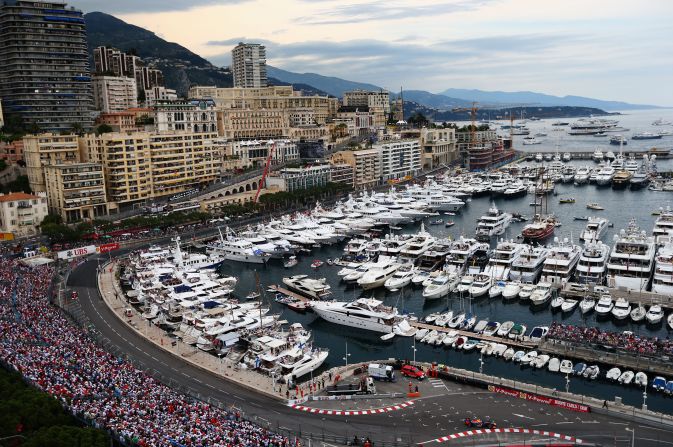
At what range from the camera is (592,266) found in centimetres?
5416

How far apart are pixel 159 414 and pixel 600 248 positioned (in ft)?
150

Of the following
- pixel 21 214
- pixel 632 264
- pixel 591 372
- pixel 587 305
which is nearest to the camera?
pixel 591 372

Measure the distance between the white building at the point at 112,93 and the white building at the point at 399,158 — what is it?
63854 millimetres

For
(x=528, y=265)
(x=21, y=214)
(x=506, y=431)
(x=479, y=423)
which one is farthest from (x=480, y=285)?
(x=21, y=214)

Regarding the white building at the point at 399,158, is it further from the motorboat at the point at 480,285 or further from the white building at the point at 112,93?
the motorboat at the point at 480,285

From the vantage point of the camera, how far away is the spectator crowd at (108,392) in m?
24.2

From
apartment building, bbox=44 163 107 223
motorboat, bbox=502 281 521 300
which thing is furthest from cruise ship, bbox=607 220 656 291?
apartment building, bbox=44 163 107 223

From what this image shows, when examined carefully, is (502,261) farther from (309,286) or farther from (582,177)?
(582,177)

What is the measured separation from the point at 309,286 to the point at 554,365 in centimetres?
2401

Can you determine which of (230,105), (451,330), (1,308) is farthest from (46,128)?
(451,330)

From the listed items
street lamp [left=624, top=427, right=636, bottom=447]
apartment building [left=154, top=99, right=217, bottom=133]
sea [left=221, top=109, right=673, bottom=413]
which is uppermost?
apartment building [left=154, top=99, right=217, bottom=133]

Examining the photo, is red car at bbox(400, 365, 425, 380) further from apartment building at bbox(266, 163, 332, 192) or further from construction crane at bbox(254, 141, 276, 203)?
apartment building at bbox(266, 163, 332, 192)

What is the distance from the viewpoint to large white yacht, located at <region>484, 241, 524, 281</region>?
55125 mm

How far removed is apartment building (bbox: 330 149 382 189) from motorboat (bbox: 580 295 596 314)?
6948 centimetres
